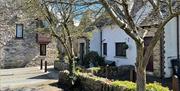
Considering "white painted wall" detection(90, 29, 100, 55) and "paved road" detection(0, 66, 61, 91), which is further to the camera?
"white painted wall" detection(90, 29, 100, 55)

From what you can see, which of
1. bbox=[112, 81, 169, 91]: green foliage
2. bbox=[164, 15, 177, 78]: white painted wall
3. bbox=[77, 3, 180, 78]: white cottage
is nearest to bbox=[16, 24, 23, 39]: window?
bbox=[77, 3, 180, 78]: white cottage

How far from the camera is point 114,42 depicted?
22750mm

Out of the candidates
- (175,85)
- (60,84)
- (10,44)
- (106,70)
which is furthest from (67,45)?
(10,44)

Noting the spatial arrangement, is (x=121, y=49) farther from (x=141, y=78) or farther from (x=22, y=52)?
(x=141, y=78)

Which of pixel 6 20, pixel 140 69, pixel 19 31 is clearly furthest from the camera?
pixel 19 31

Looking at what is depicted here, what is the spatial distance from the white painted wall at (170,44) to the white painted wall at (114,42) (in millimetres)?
3218

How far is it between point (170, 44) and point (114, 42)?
598 cm

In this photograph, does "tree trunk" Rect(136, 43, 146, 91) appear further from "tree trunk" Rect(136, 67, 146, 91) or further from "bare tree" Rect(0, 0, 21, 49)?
"bare tree" Rect(0, 0, 21, 49)

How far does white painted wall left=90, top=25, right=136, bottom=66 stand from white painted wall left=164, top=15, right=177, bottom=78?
322 centimetres

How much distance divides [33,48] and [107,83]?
63.9ft

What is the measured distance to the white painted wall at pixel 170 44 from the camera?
57.0ft

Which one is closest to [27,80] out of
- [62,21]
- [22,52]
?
[62,21]

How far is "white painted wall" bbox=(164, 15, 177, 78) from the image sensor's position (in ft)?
57.0

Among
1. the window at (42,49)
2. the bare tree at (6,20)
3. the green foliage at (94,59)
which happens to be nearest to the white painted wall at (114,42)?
the green foliage at (94,59)
